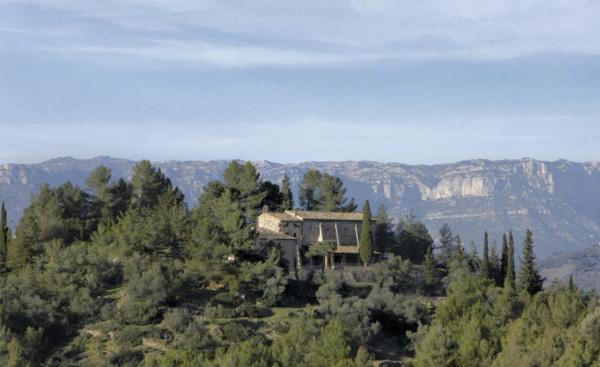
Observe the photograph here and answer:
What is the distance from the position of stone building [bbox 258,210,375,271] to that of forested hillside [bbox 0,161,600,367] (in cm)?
328

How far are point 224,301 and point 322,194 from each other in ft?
107

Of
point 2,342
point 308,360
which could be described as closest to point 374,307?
point 308,360

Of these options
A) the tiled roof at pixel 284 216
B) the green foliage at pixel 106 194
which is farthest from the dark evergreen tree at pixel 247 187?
the green foliage at pixel 106 194

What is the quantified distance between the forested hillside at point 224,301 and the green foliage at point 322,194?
10.2 meters

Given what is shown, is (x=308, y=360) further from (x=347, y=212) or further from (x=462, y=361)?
(x=347, y=212)

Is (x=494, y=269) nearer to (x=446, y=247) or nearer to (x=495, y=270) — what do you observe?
(x=495, y=270)

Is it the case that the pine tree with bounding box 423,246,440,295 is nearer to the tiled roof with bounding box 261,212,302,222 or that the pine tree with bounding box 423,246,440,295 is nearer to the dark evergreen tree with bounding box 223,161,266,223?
the tiled roof with bounding box 261,212,302,222

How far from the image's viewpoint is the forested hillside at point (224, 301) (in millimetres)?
63250

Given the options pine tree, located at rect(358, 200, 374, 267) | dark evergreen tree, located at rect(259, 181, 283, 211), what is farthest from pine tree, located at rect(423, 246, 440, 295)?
dark evergreen tree, located at rect(259, 181, 283, 211)

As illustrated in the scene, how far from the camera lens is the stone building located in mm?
86062

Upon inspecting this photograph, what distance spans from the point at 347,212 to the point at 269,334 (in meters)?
31.7

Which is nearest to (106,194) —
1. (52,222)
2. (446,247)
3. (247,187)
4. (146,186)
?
(146,186)

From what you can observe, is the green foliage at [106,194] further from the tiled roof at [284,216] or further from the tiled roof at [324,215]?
the tiled roof at [324,215]

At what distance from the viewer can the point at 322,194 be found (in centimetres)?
10312
